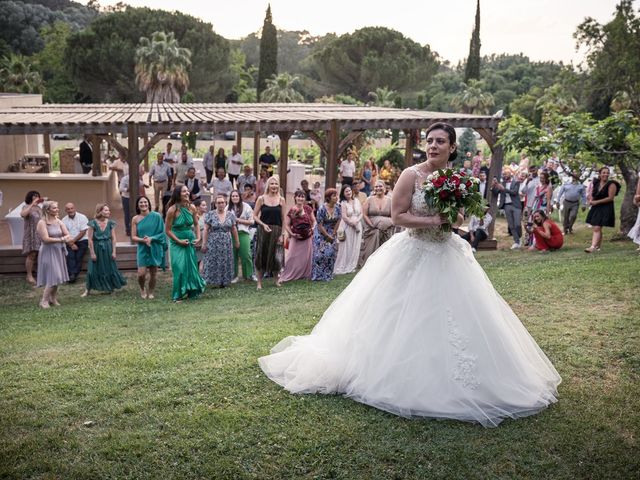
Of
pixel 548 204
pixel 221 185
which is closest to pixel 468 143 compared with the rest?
pixel 548 204

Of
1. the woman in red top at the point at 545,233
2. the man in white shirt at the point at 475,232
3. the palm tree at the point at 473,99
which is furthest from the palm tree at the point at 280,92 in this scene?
the woman in red top at the point at 545,233

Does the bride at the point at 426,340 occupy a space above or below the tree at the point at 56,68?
below

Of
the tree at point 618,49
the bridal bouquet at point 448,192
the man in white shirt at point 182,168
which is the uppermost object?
the tree at point 618,49

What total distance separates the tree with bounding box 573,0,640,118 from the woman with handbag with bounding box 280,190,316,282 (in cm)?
911

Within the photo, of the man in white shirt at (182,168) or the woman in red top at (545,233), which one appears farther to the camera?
the man in white shirt at (182,168)

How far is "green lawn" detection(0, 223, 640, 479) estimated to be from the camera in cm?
430

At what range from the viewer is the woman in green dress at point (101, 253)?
1081cm

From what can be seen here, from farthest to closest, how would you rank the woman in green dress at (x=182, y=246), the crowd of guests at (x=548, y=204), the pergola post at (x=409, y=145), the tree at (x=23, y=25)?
the tree at (x=23, y=25), the pergola post at (x=409, y=145), the crowd of guests at (x=548, y=204), the woman in green dress at (x=182, y=246)

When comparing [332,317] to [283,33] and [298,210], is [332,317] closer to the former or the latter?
[298,210]

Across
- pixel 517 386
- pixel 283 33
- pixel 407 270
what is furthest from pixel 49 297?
pixel 283 33

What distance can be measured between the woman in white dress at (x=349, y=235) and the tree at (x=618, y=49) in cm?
796

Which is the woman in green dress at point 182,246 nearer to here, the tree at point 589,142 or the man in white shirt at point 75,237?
the man in white shirt at point 75,237

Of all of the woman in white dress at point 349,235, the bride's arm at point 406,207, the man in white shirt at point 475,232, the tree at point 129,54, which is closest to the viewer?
the bride's arm at point 406,207

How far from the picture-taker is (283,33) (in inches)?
3915
